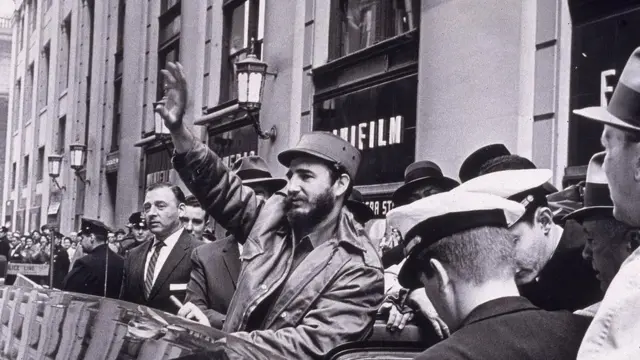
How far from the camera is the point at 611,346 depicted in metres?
1.89

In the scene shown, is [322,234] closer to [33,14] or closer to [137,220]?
[137,220]

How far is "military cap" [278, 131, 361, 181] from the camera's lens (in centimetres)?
422

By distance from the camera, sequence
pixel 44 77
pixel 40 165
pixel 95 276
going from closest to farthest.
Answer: pixel 95 276 → pixel 40 165 → pixel 44 77

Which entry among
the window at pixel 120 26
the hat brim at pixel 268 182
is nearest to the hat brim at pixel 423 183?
the hat brim at pixel 268 182

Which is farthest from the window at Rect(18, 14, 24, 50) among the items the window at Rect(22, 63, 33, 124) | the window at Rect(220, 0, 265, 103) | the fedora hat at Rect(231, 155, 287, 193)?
the fedora hat at Rect(231, 155, 287, 193)

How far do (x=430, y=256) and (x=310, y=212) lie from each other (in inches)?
68.3

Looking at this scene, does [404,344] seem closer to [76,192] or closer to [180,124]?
[180,124]

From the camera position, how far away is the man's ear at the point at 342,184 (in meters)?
4.25

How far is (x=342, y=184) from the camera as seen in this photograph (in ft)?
14.1

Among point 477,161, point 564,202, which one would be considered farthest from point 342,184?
point 564,202

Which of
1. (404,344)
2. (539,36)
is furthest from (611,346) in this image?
(539,36)

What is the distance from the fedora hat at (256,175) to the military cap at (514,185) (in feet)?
11.3

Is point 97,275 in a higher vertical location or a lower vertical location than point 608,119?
lower

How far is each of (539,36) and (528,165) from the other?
4381 millimetres
